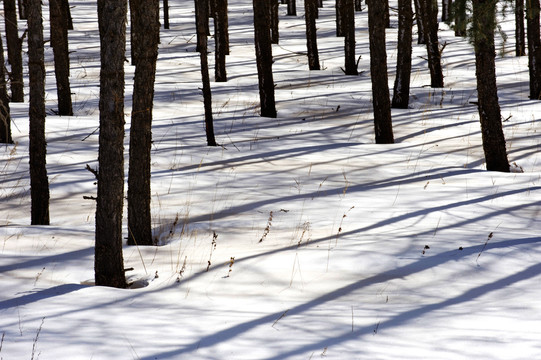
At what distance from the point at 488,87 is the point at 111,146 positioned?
6.28 meters

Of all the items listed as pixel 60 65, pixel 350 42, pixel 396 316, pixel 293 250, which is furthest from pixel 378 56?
pixel 350 42

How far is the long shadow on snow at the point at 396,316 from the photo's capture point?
12.7 ft

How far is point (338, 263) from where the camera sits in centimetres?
545

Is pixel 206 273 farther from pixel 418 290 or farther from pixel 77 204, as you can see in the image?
pixel 77 204

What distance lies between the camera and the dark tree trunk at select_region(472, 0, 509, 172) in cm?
823

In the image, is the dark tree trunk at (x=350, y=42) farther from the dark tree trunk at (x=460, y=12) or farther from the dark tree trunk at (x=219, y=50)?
the dark tree trunk at (x=460, y=12)

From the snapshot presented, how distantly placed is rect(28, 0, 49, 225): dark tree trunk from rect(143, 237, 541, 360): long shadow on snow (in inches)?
163

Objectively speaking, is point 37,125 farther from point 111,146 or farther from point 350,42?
point 350,42

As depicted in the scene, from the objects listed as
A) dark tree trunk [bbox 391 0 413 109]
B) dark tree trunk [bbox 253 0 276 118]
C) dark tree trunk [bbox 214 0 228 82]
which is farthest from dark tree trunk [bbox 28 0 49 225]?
dark tree trunk [bbox 214 0 228 82]

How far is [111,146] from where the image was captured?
502cm

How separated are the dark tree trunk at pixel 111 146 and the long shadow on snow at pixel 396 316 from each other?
5.05 ft

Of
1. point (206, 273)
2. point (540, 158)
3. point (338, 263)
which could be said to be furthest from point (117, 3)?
point (540, 158)

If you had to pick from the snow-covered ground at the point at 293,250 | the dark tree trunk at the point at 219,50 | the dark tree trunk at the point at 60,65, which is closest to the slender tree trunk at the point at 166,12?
the dark tree trunk at the point at 219,50

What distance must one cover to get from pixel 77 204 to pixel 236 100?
9.18m
